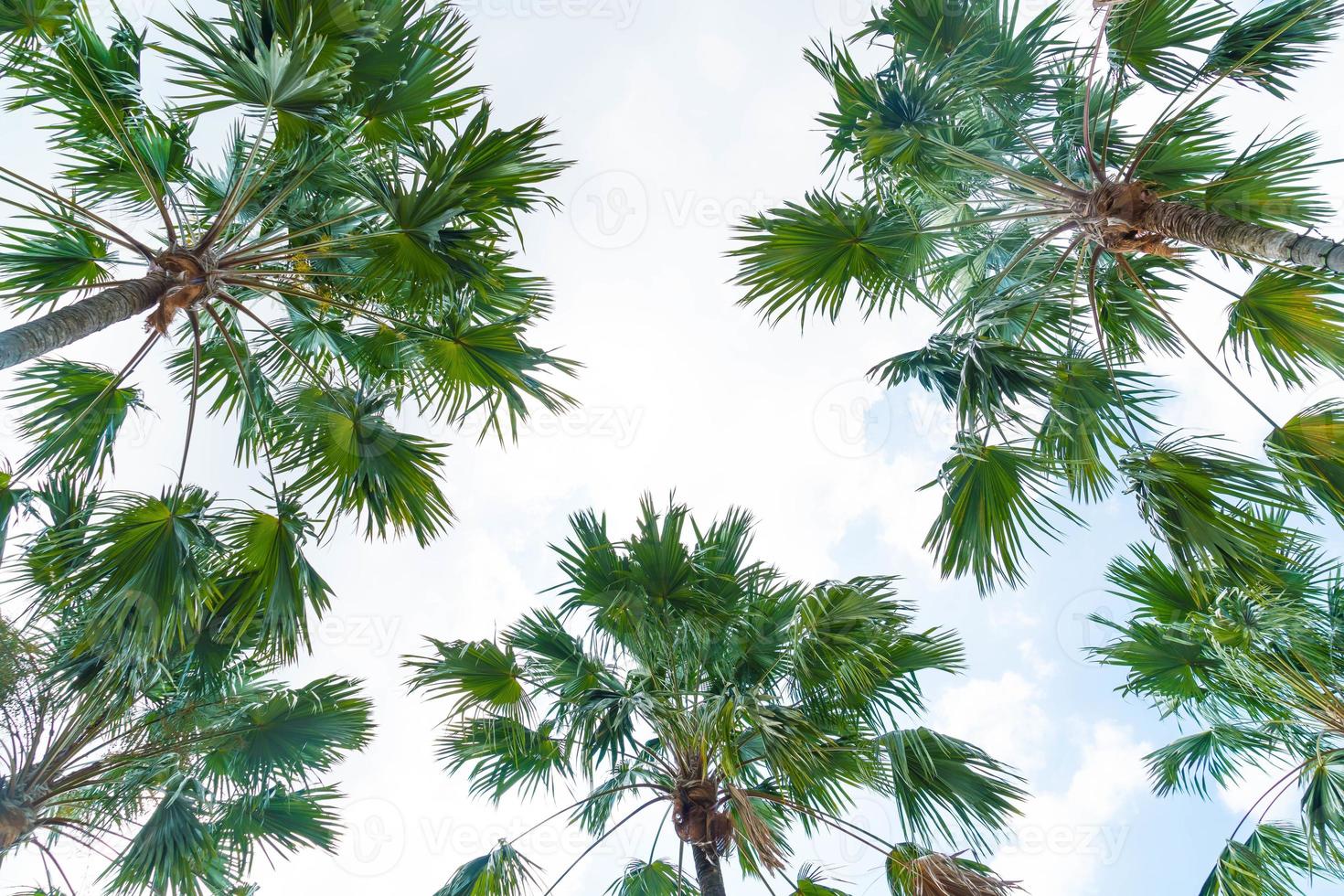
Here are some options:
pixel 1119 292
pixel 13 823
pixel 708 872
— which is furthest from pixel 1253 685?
pixel 13 823

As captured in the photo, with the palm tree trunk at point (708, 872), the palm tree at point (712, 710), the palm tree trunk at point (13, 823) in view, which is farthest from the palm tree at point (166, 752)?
the palm tree trunk at point (708, 872)

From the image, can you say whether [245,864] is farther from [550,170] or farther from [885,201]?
[885,201]

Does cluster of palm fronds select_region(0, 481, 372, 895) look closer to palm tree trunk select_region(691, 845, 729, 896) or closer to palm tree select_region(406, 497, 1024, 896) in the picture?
palm tree select_region(406, 497, 1024, 896)

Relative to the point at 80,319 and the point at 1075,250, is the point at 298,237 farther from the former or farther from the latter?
the point at 1075,250

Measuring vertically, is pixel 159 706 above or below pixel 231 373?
below

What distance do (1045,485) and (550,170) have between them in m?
3.60

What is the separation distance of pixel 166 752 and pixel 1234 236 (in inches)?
273

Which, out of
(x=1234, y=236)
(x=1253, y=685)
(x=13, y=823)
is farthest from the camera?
(x=1253, y=685)

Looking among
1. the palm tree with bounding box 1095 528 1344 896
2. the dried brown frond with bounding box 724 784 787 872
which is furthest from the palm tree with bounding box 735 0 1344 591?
the dried brown frond with bounding box 724 784 787 872

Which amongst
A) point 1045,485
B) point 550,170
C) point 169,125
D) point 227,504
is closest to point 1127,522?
point 1045,485

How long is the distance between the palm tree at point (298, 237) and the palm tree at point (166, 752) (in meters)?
1.13

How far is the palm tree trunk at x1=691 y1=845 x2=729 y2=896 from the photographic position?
4.54 m

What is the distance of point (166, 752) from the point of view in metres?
4.74

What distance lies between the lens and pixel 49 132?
4449mm
